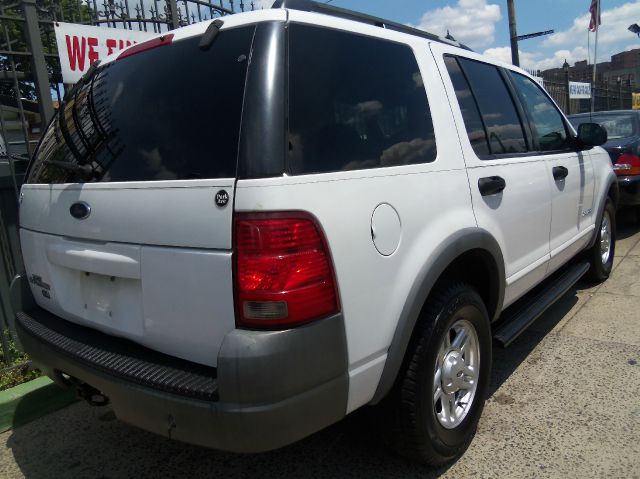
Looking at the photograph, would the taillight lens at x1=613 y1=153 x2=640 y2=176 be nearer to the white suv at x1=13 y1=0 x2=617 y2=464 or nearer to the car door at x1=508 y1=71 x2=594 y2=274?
the car door at x1=508 y1=71 x2=594 y2=274

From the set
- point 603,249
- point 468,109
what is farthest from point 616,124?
point 468,109

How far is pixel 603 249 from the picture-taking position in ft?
17.0

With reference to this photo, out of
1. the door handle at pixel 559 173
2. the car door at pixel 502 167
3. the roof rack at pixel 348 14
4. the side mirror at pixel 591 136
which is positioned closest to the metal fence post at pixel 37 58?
the roof rack at pixel 348 14

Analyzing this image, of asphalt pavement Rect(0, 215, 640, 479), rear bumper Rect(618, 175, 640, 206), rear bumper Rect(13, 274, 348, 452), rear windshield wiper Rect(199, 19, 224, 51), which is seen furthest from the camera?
rear bumper Rect(618, 175, 640, 206)

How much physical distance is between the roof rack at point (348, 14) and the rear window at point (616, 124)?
5.59 metres

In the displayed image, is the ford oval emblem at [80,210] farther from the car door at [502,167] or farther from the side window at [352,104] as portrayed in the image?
the car door at [502,167]

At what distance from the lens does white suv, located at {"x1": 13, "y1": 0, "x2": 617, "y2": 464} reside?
5.62 ft

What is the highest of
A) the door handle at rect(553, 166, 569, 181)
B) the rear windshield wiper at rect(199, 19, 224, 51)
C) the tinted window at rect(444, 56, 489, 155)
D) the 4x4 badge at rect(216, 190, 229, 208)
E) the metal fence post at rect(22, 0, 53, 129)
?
the metal fence post at rect(22, 0, 53, 129)

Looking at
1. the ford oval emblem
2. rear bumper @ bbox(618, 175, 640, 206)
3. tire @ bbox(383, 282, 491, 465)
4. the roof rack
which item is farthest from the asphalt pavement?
rear bumper @ bbox(618, 175, 640, 206)

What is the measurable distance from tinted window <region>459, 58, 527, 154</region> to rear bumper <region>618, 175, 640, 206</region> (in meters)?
4.11

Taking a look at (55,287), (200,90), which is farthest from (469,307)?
(55,287)

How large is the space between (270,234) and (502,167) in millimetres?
1738

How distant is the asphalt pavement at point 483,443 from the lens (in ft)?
8.23

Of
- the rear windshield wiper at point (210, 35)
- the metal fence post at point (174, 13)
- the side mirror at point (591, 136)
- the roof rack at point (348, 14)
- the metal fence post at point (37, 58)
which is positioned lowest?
the side mirror at point (591, 136)
